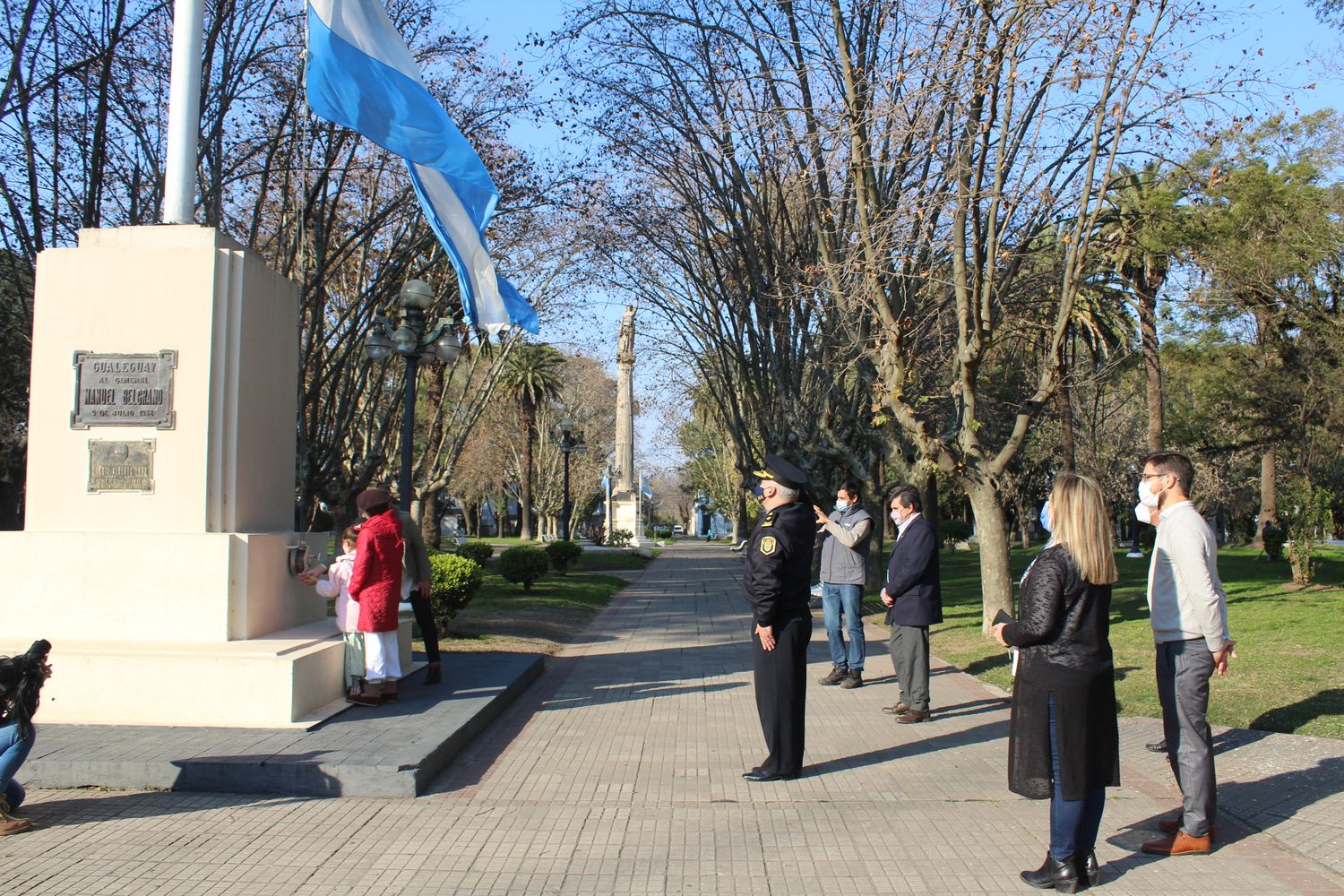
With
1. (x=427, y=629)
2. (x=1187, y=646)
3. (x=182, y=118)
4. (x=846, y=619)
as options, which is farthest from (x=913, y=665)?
(x=182, y=118)

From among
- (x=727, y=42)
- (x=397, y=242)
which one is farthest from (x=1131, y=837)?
(x=397, y=242)

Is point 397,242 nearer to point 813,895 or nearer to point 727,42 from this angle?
point 727,42

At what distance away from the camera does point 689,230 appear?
2366cm

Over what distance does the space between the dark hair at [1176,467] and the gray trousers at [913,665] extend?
3282 millimetres

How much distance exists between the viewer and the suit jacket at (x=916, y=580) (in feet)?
28.8

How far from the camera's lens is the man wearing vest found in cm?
1002

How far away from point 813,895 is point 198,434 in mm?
5260

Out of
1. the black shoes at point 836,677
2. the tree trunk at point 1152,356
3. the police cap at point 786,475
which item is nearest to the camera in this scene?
the police cap at point 786,475

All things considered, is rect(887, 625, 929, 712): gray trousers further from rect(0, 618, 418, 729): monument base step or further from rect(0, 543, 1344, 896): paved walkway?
rect(0, 618, 418, 729): monument base step

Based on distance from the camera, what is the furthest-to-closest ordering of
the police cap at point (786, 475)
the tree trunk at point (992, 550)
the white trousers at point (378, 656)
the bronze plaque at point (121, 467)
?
the tree trunk at point (992, 550) → the white trousers at point (378, 656) → the bronze plaque at point (121, 467) → the police cap at point (786, 475)

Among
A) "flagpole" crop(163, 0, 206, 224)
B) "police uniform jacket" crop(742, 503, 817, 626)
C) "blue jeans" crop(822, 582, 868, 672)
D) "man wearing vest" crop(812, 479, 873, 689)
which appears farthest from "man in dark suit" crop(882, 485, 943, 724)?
"flagpole" crop(163, 0, 206, 224)

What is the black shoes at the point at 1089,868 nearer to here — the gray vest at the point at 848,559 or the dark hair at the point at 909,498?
the dark hair at the point at 909,498

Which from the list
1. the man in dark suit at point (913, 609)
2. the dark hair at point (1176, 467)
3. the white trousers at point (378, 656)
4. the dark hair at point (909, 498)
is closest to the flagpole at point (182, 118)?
the white trousers at point (378, 656)

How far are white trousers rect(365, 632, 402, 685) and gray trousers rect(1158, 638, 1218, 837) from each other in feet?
17.0
